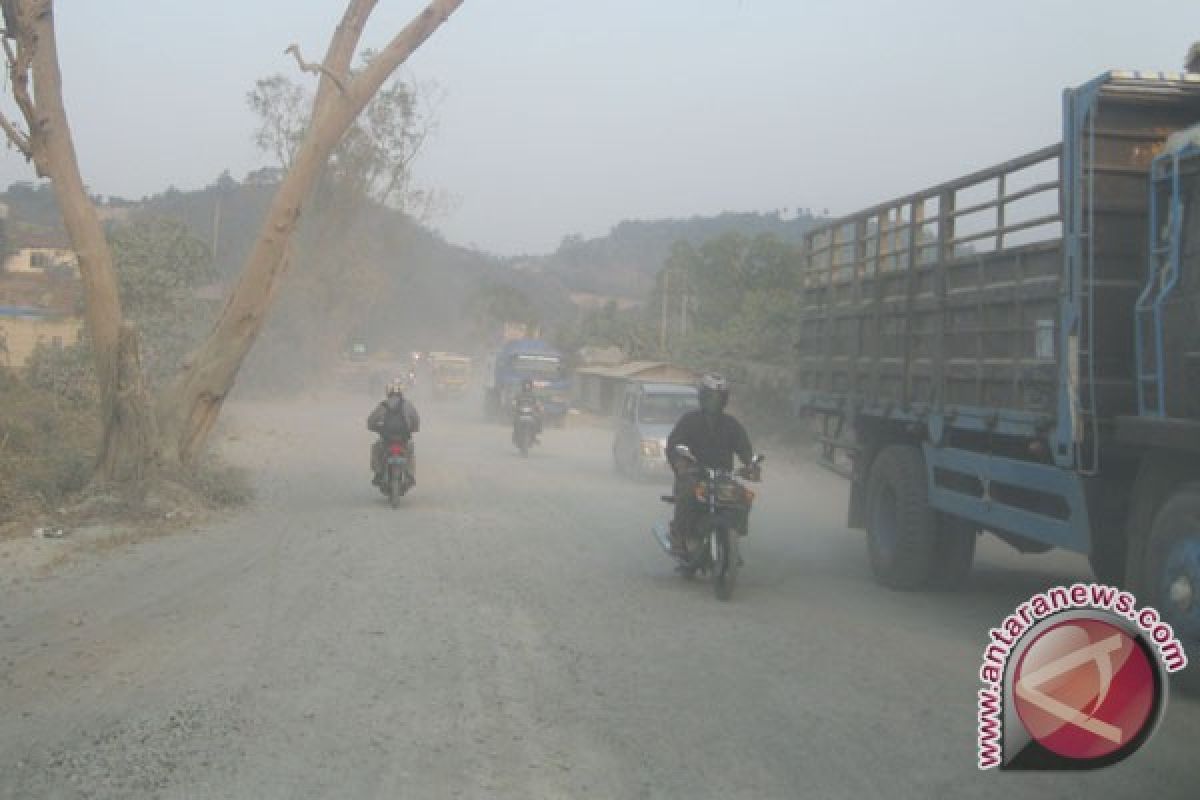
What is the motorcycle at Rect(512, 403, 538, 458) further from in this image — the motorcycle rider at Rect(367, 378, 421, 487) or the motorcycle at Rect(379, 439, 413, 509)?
the motorcycle at Rect(379, 439, 413, 509)

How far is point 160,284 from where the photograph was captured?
29172 millimetres

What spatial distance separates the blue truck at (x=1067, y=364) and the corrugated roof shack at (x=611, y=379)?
24509mm

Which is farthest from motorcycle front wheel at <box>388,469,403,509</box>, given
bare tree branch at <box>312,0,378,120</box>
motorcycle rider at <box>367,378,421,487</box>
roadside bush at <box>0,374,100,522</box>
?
bare tree branch at <box>312,0,378,120</box>

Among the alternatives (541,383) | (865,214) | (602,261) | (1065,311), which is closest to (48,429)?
(865,214)

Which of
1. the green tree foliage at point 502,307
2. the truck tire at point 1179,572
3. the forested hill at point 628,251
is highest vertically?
the forested hill at point 628,251

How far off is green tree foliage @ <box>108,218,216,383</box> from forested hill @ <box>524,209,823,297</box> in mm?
106261

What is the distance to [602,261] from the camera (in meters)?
163

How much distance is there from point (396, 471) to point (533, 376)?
75.6ft

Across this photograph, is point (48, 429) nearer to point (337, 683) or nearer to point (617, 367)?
point (337, 683)

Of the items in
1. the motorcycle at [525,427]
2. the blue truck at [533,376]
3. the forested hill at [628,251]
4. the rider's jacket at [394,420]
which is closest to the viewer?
the rider's jacket at [394,420]

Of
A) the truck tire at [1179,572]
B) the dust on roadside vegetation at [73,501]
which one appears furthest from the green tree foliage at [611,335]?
the truck tire at [1179,572]

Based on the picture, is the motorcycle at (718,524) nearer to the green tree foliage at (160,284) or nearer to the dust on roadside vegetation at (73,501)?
the dust on roadside vegetation at (73,501)

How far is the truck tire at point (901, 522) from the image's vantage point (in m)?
9.84

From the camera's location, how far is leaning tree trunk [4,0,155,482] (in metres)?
13.7
